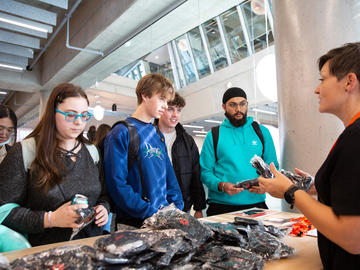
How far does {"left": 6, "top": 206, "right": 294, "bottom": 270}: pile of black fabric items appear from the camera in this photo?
0.76 metres

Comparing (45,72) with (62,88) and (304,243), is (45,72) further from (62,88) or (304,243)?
(304,243)

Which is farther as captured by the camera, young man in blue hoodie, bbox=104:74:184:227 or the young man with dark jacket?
the young man with dark jacket

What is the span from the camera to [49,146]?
1.40 m

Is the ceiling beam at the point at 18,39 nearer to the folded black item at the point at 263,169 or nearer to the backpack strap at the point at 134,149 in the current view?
the backpack strap at the point at 134,149

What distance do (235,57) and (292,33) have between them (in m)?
6.95

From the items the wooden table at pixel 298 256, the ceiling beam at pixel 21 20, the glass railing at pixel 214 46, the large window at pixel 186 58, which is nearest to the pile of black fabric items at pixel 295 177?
the wooden table at pixel 298 256

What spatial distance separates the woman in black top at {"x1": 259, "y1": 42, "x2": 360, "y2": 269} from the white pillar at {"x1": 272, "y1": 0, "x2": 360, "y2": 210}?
1.25m

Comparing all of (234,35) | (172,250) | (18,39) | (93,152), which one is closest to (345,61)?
Result: (172,250)

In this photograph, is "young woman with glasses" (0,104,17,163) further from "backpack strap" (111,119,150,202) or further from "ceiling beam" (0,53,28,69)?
"ceiling beam" (0,53,28,69)

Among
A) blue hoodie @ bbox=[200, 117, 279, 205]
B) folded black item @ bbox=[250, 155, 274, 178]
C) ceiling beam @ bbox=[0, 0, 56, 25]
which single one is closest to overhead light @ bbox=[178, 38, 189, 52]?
ceiling beam @ bbox=[0, 0, 56, 25]

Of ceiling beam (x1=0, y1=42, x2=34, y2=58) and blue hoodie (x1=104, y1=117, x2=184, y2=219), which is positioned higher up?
ceiling beam (x1=0, y1=42, x2=34, y2=58)

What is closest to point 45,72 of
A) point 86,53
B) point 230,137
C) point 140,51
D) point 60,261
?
point 86,53

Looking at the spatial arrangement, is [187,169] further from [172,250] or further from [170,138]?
[172,250]

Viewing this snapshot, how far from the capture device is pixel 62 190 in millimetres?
1369
